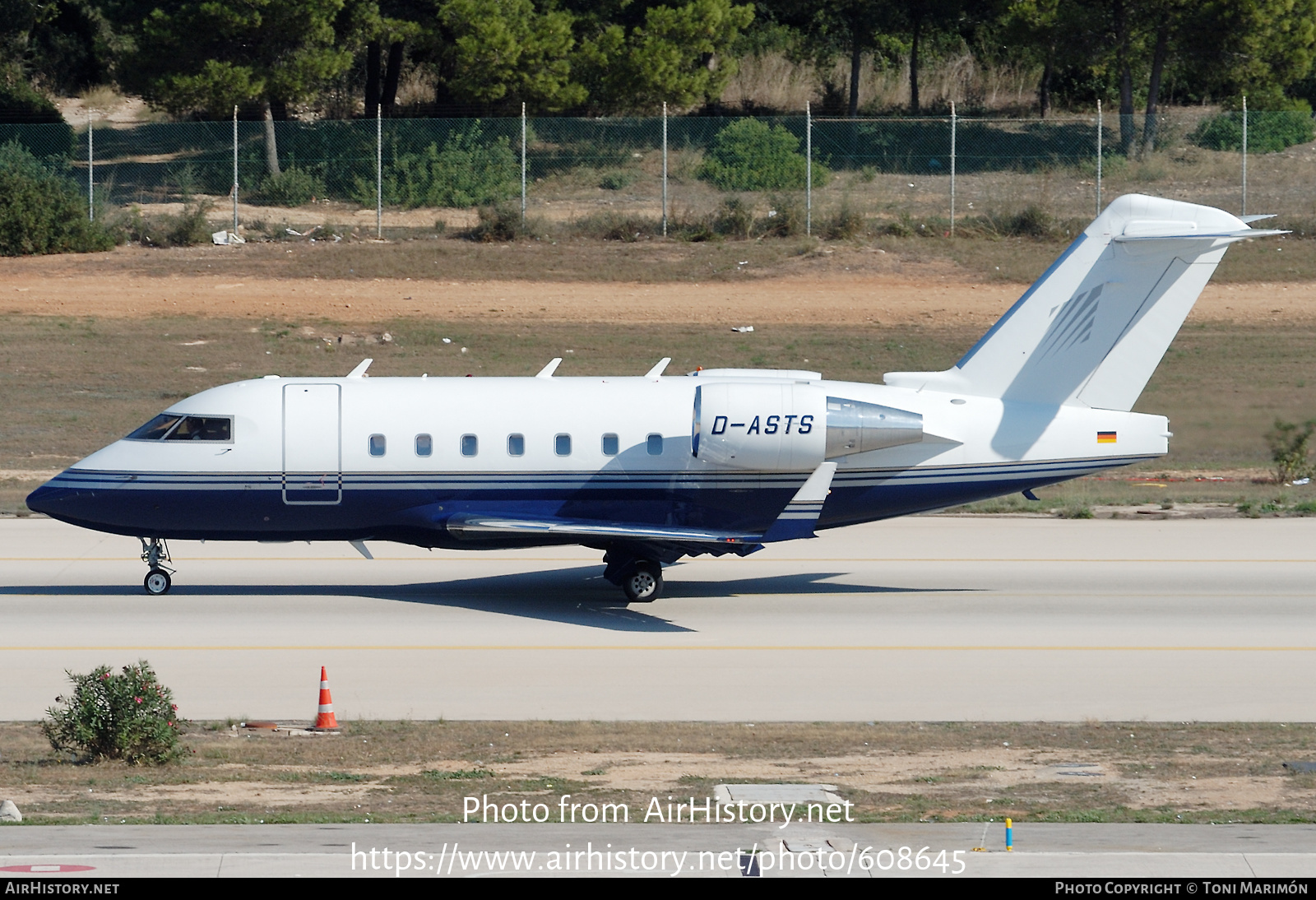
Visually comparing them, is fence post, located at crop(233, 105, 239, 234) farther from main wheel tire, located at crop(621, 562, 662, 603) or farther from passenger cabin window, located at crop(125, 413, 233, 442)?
main wheel tire, located at crop(621, 562, 662, 603)

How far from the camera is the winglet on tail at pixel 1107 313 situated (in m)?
22.2

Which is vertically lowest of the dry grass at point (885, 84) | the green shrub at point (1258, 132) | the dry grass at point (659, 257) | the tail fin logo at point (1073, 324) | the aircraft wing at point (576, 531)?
the aircraft wing at point (576, 531)

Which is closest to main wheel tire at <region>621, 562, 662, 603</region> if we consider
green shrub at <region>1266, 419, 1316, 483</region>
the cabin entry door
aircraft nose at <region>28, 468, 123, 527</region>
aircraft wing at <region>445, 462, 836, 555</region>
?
aircraft wing at <region>445, 462, 836, 555</region>

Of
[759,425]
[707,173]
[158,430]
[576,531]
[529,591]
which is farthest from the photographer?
[707,173]

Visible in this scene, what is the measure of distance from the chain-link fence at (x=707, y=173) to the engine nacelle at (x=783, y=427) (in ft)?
87.9

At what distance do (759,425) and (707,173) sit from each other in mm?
29371

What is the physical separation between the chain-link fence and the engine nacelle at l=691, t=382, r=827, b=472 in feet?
88.1

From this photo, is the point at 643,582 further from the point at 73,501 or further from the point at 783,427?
the point at 73,501

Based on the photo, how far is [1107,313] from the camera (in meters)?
22.4

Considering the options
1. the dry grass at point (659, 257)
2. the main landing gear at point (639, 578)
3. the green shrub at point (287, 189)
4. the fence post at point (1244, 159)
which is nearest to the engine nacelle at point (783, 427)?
the main landing gear at point (639, 578)

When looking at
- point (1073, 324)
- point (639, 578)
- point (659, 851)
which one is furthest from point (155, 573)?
point (659, 851)

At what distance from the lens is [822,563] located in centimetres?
2548

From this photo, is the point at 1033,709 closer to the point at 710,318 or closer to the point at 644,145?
the point at 710,318

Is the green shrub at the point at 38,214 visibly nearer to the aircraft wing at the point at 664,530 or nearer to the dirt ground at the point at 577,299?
the dirt ground at the point at 577,299
